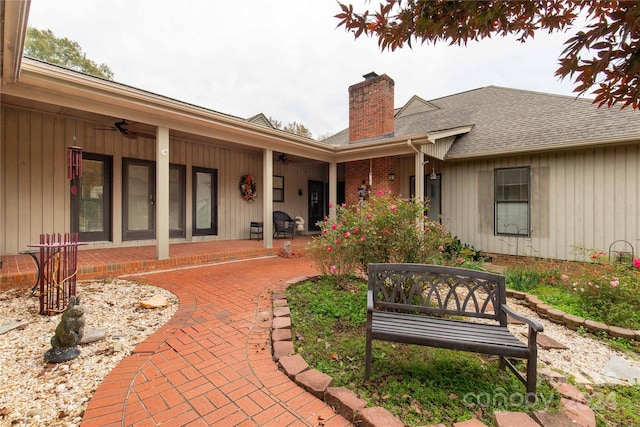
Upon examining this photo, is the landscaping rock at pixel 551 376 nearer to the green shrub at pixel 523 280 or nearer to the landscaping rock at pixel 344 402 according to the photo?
the landscaping rock at pixel 344 402

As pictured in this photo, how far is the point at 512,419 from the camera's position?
5.11 feet

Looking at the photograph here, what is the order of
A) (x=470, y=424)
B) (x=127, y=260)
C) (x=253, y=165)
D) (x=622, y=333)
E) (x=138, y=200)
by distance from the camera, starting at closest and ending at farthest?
(x=470, y=424) → (x=622, y=333) → (x=127, y=260) → (x=138, y=200) → (x=253, y=165)

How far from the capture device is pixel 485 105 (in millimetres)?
8961

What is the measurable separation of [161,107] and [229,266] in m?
2.96

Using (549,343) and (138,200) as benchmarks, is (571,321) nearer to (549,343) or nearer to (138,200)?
(549,343)

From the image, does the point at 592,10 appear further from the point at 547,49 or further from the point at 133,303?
the point at 133,303

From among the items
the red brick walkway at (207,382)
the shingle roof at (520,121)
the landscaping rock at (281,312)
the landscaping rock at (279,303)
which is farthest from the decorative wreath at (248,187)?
the landscaping rock at (281,312)

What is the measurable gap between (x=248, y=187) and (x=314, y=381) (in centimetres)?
737

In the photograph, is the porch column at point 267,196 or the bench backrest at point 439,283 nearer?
the bench backrest at point 439,283

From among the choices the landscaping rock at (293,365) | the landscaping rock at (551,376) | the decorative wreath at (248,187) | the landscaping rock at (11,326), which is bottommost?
the landscaping rock at (551,376)

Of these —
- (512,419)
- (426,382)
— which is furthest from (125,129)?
(512,419)

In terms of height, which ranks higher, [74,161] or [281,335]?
[74,161]

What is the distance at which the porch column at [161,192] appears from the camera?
16.8ft

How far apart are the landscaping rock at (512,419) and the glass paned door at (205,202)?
24.4ft
